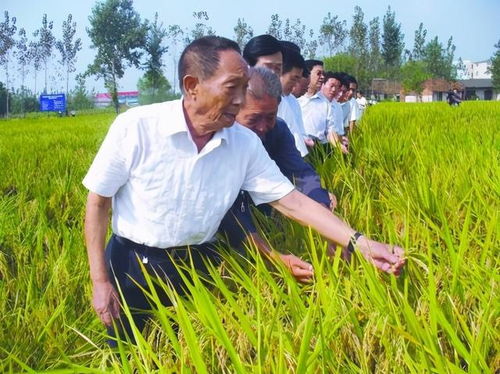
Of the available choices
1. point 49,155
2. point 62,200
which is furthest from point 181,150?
point 49,155

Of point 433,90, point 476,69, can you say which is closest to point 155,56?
point 433,90

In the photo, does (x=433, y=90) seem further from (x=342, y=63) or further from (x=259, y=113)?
(x=259, y=113)

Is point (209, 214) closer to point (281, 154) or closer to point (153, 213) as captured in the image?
point (153, 213)

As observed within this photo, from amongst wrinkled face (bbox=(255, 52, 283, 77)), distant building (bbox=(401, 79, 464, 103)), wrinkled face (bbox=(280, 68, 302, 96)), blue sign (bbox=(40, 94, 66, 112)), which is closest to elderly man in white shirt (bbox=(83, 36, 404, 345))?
wrinkled face (bbox=(255, 52, 283, 77))

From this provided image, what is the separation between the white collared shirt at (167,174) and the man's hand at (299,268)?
0.18 m

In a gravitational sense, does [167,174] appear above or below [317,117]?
below

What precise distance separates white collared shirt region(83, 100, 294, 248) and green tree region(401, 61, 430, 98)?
182ft

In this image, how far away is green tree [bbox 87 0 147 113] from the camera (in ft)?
142

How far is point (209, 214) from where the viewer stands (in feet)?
5.12

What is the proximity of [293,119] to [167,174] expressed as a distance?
4.12 feet

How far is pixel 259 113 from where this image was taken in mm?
1807

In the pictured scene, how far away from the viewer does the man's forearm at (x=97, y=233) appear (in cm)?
152

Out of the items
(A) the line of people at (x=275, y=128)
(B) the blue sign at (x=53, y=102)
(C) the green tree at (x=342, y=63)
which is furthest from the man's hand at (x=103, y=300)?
(C) the green tree at (x=342, y=63)

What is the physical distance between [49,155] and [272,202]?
3.42m
